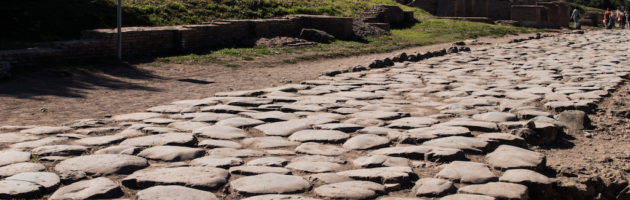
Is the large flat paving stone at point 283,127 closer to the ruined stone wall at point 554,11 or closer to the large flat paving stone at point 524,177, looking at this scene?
the large flat paving stone at point 524,177

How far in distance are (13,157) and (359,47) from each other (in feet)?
33.5

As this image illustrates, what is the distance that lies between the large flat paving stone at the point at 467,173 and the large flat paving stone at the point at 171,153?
1439 millimetres

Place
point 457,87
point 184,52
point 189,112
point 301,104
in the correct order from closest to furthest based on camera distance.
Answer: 1. point 189,112
2. point 301,104
3. point 457,87
4. point 184,52

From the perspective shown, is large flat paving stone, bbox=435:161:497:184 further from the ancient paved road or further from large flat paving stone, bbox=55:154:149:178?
large flat paving stone, bbox=55:154:149:178

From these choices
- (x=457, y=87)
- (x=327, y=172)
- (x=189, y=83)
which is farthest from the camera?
(x=189, y=83)

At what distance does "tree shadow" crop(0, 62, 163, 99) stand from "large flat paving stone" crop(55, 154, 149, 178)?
311 centimetres

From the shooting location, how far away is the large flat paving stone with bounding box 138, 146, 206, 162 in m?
3.71

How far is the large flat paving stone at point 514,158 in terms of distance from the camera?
11.9ft

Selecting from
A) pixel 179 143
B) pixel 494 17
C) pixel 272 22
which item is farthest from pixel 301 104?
pixel 494 17

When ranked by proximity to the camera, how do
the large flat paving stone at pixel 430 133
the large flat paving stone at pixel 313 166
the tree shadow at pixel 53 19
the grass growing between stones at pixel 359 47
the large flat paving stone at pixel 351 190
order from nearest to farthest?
the large flat paving stone at pixel 351 190 → the large flat paving stone at pixel 313 166 → the large flat paving stone at pixel 430 133 → the grass growing between stones at pixel 359 47 → the tree shadow at pixel 53 19

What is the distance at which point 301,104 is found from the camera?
5.79m

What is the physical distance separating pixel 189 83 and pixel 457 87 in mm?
3160

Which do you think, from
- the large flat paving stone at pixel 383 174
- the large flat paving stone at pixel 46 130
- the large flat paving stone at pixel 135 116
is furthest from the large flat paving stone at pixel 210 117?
the large flat paving stone at pixel 383 174

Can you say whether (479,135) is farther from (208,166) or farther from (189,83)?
(189,83)
